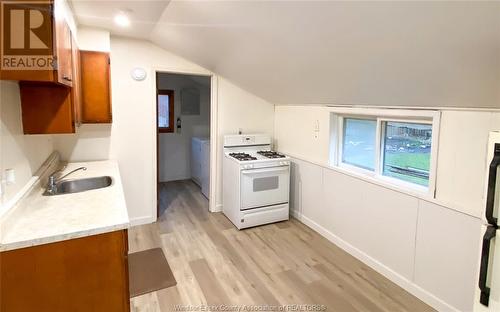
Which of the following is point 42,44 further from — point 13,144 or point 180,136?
point 180,136

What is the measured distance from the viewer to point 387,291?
2.60 meters

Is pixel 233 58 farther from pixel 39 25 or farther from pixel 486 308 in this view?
pixel 486 308

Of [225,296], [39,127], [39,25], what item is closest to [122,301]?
[225,296]

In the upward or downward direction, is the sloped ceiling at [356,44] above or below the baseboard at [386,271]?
above

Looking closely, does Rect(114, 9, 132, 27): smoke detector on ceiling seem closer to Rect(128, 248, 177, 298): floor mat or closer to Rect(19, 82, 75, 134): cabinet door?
Rect(19, 82, 75, 134): cabinet door

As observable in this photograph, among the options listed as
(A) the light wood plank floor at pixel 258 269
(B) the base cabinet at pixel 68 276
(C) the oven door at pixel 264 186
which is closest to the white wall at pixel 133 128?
(A) the light wood plank floor at pixel 258 269

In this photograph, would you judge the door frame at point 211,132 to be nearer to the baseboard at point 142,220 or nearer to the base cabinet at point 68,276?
the baseboard at point 142,220

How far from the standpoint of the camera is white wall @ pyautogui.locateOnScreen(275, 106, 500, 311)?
7.03ft

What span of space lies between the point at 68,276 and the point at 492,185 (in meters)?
2.12

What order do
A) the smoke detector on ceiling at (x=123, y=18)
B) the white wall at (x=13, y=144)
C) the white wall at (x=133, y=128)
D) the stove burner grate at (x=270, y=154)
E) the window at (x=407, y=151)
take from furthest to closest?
the stove burner grate at (x=270, y=154) → the white wall at (x=133, y=128) → the smoke detector on ceiling at (x=123, y=18) → the window at (x=407, y=151) → the white wall at (x=13, y=144)

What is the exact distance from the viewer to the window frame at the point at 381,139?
239cm

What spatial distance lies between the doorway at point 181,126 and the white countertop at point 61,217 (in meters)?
3.35

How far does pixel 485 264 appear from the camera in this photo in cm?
141

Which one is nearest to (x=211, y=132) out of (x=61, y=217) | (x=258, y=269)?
(x=258, y=269)
